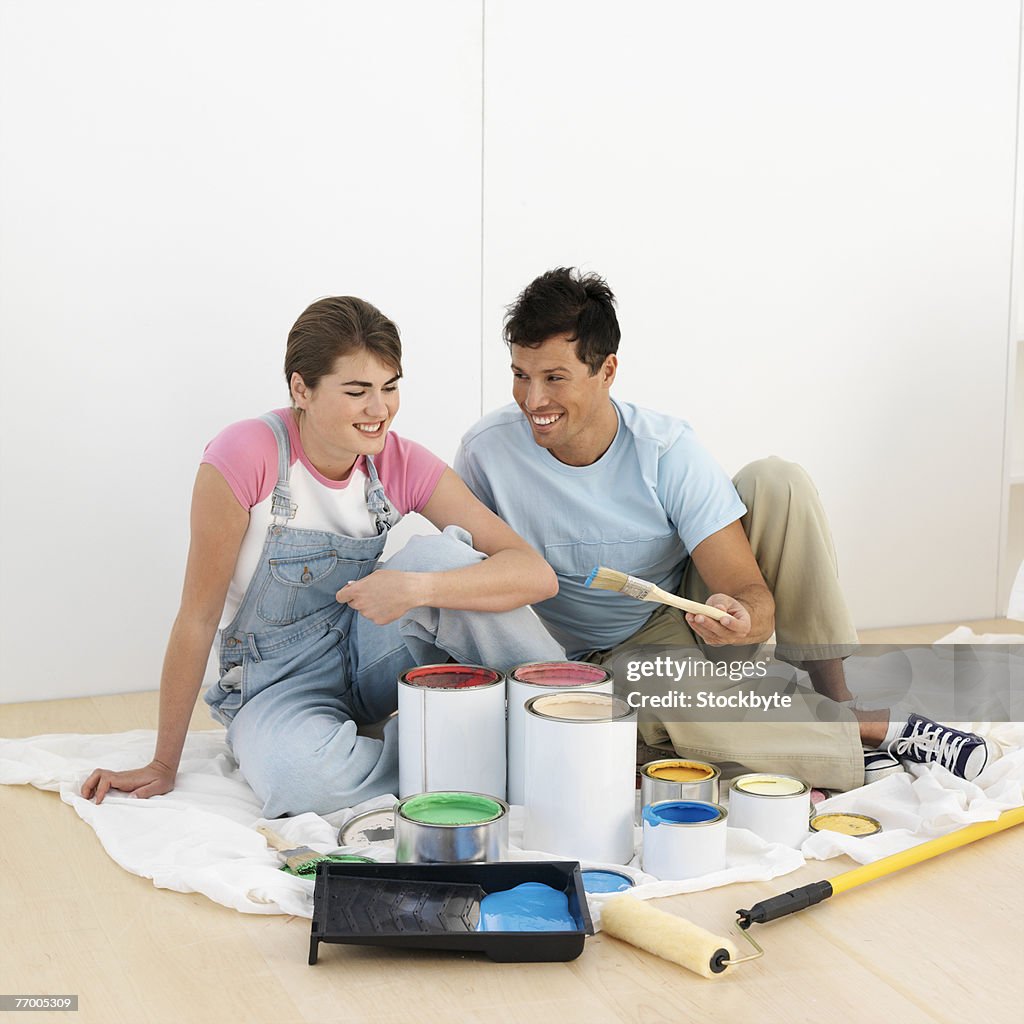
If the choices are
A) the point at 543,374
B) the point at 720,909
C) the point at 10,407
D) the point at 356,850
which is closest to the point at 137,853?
the point at 356,850

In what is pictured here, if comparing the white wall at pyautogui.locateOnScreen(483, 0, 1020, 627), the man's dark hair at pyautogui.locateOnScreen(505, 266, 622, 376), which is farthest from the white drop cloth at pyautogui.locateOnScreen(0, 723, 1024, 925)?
the white wall at pyautogui.locateOnScreen(483, 0, 1020, 627)

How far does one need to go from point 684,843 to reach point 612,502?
655 mm

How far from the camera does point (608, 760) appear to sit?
1572 mm

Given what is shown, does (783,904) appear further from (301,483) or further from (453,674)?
(301,483)

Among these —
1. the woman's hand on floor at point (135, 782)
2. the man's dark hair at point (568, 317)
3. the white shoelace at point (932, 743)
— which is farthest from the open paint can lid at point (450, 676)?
the white shoelace at point (932, 743)

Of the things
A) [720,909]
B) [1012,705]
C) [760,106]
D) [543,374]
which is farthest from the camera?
[760,106]

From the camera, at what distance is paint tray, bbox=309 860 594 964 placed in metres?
1.34

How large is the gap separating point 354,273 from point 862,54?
1208mm

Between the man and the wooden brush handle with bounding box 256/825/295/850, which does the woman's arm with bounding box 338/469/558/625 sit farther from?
the wooden brush handle with bounding box 256/825/295/850

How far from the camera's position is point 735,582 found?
1.99m

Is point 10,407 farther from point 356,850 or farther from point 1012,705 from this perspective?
point 1012,705

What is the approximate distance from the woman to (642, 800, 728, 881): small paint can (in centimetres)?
39

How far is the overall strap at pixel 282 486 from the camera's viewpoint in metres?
1.84

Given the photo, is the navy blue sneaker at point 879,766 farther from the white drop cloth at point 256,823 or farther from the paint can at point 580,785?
the paint can at point 580,785
